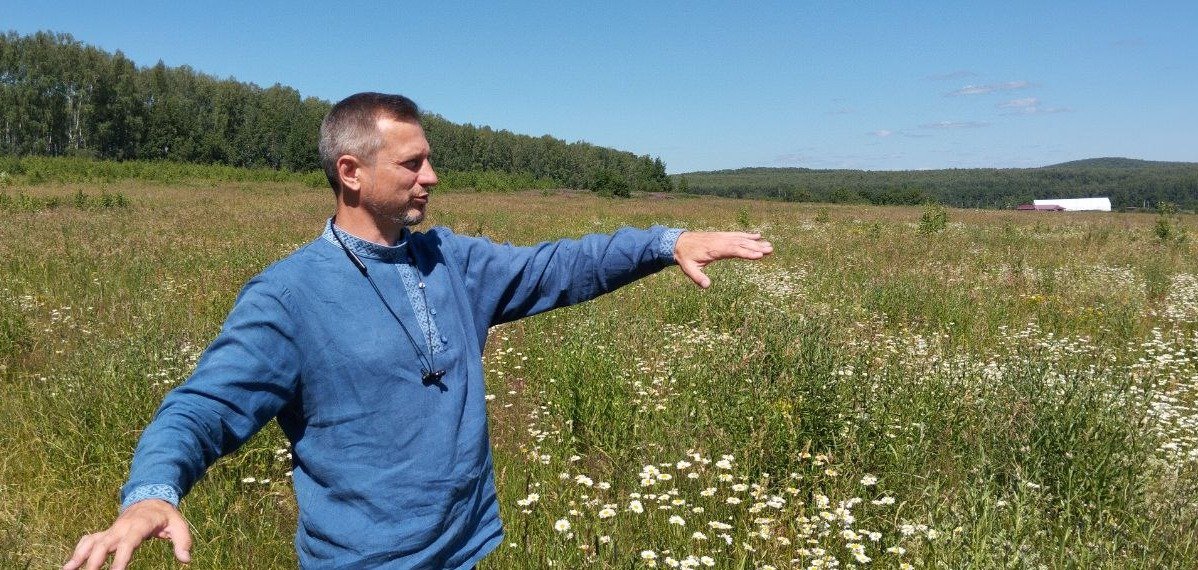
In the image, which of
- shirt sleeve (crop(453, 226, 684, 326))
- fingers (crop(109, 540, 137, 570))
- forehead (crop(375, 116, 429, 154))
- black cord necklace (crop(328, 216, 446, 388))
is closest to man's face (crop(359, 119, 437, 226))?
forehead (crop(375, 116, 429, 154))

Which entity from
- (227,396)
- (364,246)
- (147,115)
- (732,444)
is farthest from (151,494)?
(147,115)

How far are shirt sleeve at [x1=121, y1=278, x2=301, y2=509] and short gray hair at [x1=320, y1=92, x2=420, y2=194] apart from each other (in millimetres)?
377

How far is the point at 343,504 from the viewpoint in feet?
5.81

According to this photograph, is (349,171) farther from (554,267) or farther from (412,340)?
(554,267)

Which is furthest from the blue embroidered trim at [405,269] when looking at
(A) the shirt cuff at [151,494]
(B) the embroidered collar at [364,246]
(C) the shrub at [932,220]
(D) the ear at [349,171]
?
(C) the shrub at [932,220]

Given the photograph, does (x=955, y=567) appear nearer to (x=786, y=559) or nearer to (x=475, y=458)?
(x=786, y=559)

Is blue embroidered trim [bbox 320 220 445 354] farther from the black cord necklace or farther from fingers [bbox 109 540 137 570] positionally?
fingers [bbox 109 540 137 570]

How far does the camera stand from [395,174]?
1.88 m

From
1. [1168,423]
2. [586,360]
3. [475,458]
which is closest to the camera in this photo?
[475,458]

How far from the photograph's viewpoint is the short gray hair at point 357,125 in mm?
1868

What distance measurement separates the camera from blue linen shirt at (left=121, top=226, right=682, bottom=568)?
162 centimetres

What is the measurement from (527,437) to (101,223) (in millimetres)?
13767

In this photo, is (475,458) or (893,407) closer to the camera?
(475,458)

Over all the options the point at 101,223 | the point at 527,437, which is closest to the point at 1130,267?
the point at 527,437
